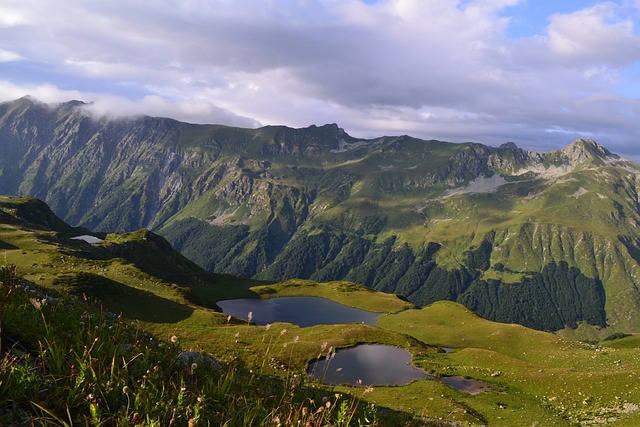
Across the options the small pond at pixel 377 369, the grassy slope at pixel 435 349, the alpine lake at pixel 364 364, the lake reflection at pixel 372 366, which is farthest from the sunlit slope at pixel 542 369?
the lake reflection at pixel 372 366

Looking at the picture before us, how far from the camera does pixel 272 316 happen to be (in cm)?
11906

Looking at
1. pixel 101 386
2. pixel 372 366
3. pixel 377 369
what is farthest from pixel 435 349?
pixel 101 386

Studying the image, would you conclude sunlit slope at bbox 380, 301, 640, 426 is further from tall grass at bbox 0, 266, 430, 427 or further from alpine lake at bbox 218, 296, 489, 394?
tall grass at bbox 0, 266, 430, 427

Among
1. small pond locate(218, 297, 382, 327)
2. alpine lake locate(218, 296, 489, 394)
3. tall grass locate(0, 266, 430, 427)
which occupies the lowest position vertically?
small pond locate(218, 297, 382, 327)

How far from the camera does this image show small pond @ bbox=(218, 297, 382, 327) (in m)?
118

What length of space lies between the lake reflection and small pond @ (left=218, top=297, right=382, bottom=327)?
44.4 m

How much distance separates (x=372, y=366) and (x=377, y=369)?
47.3 inches

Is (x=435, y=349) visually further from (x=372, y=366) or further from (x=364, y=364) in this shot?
(x=364, y=364)

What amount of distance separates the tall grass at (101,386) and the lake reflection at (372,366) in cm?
4730

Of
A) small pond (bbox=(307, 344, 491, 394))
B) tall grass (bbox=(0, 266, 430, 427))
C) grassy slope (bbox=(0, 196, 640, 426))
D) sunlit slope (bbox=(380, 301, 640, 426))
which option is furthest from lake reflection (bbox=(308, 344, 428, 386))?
tall grass (bbox=(0, 266, 430, 427))

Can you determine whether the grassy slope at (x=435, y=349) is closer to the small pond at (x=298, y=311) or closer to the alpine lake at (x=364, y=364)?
the alpine lake at (x=364, y=364)

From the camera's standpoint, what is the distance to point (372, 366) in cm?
6406

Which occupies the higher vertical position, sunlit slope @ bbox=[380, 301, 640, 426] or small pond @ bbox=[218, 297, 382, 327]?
sunlit slope @ bbox=[380, 301, 640, 426]

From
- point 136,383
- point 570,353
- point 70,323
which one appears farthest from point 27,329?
point 570,353
